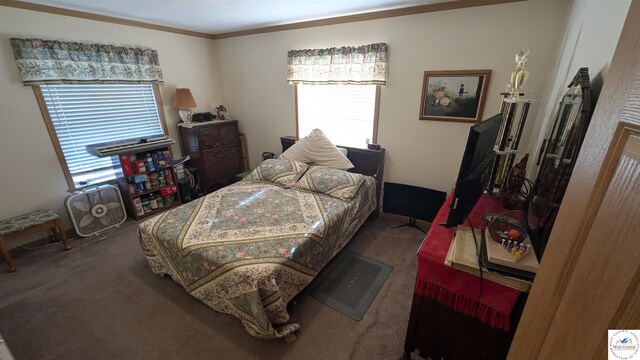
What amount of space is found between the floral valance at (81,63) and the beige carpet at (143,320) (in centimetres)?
191

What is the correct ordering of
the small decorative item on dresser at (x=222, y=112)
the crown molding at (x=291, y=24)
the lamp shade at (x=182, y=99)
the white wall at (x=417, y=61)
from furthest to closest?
the small decorative item on dresser at (x=222, y=112) < the lamp shade at (x=182, y=99) < the crown molding at (x=291, y=24) < the white wall at (x=417, y=61)

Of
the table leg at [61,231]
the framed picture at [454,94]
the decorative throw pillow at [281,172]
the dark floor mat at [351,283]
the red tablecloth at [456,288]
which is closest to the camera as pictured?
the red tablecloth at [456,288]

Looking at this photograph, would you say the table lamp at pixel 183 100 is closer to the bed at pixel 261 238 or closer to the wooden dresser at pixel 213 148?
the wooden dresser at pixel 213 148

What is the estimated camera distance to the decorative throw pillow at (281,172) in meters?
3.04

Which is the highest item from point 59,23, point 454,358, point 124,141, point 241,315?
point 59,23

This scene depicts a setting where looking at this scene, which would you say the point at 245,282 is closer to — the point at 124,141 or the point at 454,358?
the point at 454,358

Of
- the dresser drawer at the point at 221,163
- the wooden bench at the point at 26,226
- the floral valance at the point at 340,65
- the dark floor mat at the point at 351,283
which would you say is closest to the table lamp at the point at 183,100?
the dresser drawer at the point at 221,163

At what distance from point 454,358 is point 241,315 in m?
1.34

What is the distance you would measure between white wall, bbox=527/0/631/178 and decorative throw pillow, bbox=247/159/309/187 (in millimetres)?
2390

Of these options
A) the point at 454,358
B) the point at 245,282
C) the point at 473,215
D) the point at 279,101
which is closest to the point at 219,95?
the point at 279,101

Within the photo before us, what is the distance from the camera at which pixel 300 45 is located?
3.34 m

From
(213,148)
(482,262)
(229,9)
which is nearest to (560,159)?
(482,262)

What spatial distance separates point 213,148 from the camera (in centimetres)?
388

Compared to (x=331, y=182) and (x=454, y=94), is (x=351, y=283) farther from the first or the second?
(x=454, y=94)
